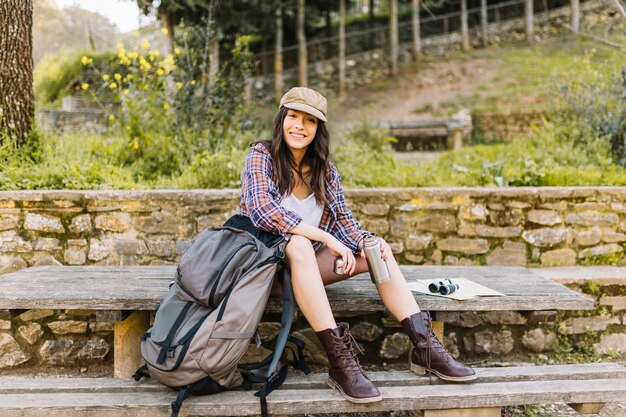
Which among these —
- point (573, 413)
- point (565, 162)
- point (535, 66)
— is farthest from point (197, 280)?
point (535, 66)

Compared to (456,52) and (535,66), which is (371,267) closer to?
(535,66)

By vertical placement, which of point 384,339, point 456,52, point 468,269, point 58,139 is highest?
point 456,52

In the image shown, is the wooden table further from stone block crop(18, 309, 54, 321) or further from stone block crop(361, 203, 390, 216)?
stone block crop(361, 203, 390, 216)

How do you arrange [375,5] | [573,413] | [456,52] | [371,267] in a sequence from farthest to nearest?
[375,5] < [456,52] < [573,413] < [371,267]

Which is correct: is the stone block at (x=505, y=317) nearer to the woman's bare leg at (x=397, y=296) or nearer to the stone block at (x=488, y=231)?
the stone block at (x=488, y=231)

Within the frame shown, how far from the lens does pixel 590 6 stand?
65.5 ft

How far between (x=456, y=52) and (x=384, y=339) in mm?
18496

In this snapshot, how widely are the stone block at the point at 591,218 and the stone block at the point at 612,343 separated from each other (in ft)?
2.63

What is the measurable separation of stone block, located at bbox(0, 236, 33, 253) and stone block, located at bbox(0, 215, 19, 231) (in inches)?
2.9

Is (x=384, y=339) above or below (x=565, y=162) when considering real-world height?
below

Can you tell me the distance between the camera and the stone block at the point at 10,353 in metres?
3.16

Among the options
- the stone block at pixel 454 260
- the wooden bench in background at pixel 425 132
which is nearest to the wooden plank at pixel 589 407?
the stone block at pixel 454 260

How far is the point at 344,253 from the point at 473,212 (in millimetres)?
1772

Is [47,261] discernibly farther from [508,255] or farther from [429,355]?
[508,255]
